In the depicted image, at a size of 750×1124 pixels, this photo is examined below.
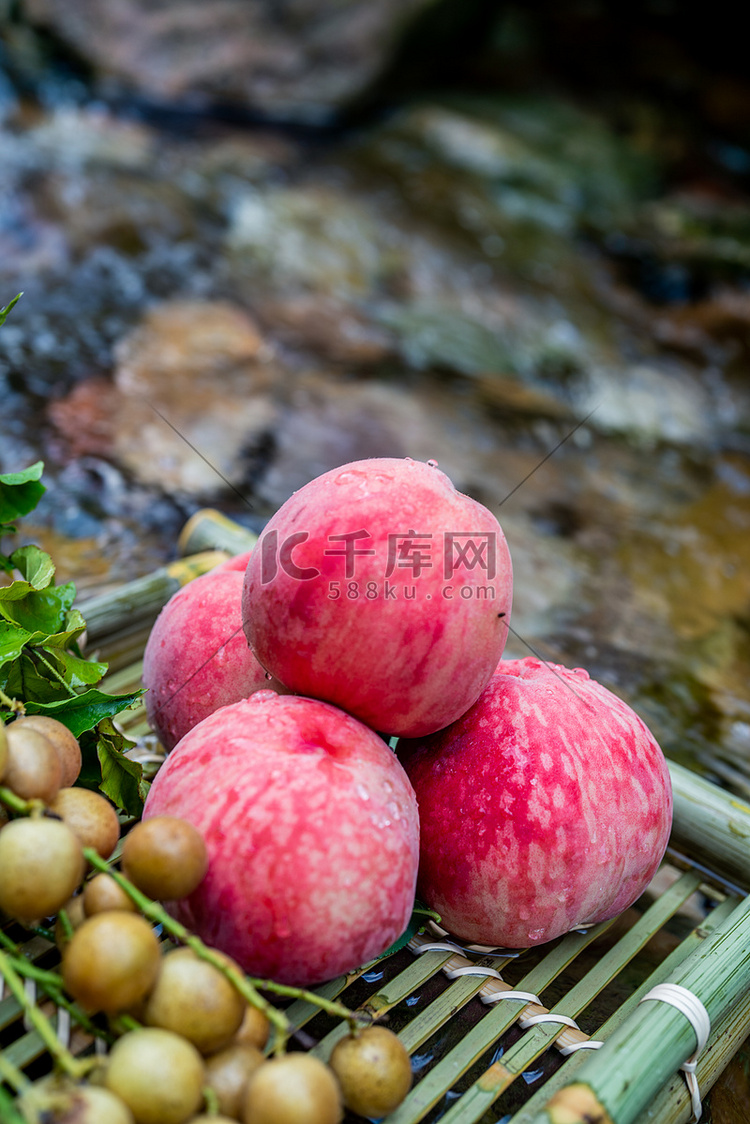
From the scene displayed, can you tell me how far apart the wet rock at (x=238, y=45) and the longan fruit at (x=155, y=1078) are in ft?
21.2

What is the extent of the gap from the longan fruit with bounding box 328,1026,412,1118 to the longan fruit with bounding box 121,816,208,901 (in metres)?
0.26

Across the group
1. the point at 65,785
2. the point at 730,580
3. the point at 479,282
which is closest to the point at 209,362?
the point at 479,282

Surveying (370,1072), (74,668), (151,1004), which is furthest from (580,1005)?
(74,668)

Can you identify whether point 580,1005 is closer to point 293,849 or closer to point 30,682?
point 293,849

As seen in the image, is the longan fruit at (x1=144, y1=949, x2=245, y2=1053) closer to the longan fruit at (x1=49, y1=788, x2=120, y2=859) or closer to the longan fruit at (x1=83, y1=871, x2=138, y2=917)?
the longan fruit at (x1=83, y1=871, x2=138, y2=917)

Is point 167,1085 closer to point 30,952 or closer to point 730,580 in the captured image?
point 30,952

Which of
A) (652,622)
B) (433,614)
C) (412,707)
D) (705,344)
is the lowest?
(705,344)

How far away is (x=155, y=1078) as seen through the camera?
88 cm

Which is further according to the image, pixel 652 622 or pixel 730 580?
pixel 730 580

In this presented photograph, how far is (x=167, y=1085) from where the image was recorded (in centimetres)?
88

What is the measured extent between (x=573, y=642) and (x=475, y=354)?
2.29 meters

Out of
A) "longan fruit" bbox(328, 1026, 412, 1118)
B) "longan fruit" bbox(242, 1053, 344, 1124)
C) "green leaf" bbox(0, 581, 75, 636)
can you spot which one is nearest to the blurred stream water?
"green leaf" bbox(0, 581, 75, 636)

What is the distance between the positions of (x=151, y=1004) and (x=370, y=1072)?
10.3 inches

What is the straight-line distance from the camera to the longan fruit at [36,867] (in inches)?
37.8
